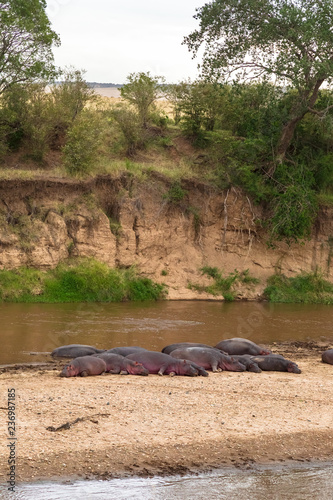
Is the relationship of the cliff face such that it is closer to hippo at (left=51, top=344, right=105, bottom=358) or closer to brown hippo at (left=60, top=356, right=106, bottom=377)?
hippo at (left=51, top=344, right=105, bottom=358)

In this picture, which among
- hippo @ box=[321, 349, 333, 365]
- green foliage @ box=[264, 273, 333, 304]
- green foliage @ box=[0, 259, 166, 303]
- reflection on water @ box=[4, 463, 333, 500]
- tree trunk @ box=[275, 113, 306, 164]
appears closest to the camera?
reflection on water @ box=[4, 463, 333, 500]

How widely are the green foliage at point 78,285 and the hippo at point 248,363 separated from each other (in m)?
9.39

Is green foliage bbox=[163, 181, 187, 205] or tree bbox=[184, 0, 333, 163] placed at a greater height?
tree bbox=[184, 0, 333, 163]

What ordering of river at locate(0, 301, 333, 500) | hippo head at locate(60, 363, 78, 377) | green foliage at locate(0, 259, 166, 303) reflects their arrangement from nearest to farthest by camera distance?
1. river at locate(0, 301, 333, 500)
2. hippo head at locate(60, 363, 78, 377)
3. green foliage at locate(0, 259, 166, 303)

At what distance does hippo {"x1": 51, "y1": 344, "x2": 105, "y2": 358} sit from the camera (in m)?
12.9

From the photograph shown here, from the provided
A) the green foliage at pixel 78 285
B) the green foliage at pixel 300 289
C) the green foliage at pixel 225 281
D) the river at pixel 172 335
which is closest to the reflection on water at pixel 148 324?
the river at pixel 172 335

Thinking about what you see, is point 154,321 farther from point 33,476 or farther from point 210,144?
point 210,144

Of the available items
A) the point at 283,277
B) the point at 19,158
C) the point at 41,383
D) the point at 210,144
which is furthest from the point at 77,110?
the point at 41,383

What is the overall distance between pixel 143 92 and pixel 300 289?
512 inches

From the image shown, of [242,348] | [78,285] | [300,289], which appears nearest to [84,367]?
[242,348]

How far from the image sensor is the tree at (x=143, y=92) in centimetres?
3063

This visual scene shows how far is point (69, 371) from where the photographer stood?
437 inches

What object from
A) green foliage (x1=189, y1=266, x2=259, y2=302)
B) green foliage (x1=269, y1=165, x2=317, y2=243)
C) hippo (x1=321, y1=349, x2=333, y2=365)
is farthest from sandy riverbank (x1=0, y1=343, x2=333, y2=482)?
green foliage (x1=269, y1=165, x2=317, y2=243)

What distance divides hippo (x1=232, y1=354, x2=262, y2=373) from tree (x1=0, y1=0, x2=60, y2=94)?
1774 centimetres
